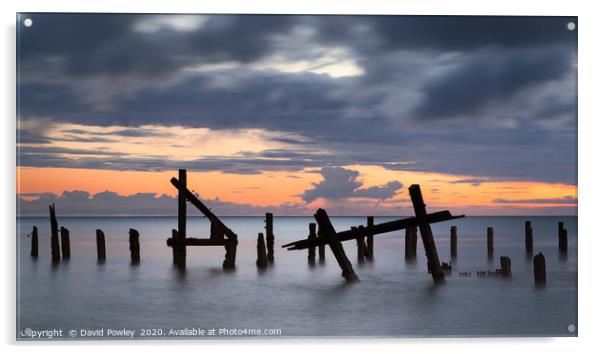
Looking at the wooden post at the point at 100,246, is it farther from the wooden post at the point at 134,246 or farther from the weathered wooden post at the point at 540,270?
the weathered wooden post at the point at 540,270

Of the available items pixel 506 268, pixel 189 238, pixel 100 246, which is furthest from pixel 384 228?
pixel 100 246

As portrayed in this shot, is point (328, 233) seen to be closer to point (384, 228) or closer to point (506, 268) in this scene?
point (384, 228)

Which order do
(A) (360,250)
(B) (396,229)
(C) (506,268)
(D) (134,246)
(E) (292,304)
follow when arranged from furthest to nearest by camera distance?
(A) (360,250)
(D) (134,246)
(C) (506,268)
(B) (396,229)
(E) (292,304)

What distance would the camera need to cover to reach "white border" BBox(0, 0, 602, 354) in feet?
28.4

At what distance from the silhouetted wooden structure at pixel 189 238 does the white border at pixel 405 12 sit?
20.9 feet

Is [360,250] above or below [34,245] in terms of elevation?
below

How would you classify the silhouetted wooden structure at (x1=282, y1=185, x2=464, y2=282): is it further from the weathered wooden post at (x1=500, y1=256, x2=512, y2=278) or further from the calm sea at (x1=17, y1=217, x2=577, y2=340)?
the weathered wooden post at (x1=500, y1=256, x2=512, y2=278)

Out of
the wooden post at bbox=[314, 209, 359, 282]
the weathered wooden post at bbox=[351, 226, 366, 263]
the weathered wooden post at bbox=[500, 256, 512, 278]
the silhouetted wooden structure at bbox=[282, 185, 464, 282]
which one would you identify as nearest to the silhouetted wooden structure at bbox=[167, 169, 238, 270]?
the wooden post at bbox=[314, 209, 359, 282]

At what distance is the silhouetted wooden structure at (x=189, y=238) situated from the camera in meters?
15.2

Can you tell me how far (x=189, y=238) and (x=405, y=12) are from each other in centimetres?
803

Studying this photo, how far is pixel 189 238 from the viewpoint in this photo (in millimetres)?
15258

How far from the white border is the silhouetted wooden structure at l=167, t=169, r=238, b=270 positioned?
251 inches

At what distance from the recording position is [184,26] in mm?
9148
